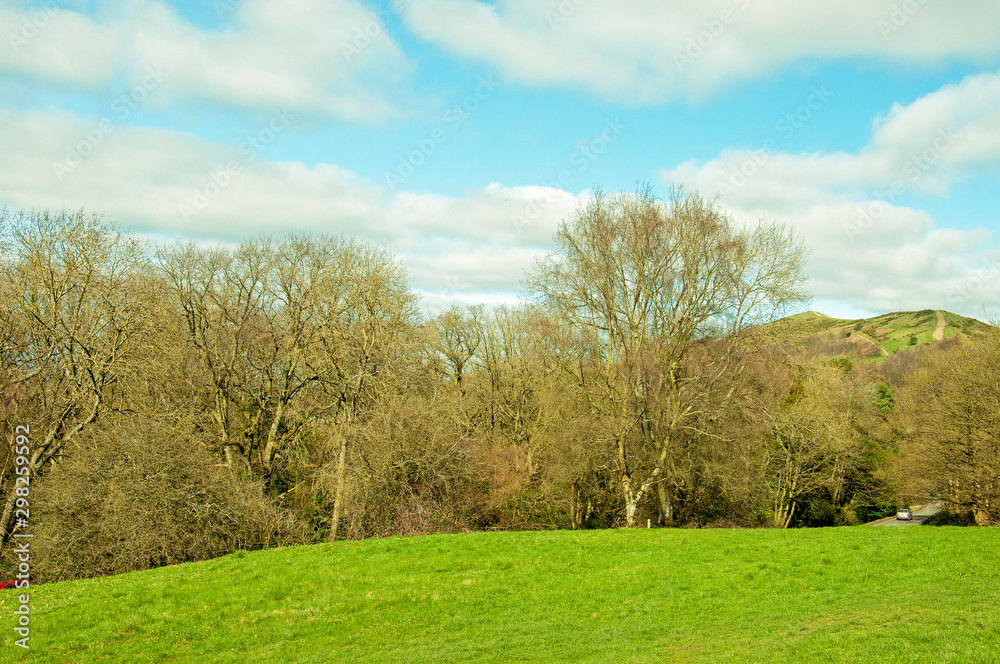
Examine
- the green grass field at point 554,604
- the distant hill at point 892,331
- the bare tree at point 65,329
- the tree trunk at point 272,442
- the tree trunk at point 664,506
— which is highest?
A: the distant hill at point 892,331

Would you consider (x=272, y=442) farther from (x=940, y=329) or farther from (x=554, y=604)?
(x=940, y=329)

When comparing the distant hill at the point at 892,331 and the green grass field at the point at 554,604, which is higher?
the distant hill at the point at 892,331

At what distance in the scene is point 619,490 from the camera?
91.9ft

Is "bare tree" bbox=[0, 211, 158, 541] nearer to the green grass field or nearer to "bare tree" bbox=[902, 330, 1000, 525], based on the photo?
the green grass field

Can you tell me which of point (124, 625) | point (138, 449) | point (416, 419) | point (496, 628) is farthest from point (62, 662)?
point (416, 419)

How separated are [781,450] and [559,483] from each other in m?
12.7

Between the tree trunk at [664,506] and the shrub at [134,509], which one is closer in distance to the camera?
the shrub at [134,509]

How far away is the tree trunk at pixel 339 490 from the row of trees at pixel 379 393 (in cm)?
9

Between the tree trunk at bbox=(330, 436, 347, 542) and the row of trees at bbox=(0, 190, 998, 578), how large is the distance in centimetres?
9

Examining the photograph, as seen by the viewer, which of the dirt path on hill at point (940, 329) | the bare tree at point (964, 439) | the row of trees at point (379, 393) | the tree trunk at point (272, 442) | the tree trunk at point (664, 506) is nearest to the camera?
the row of trees at point (379, 393)

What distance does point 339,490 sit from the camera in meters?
23.7

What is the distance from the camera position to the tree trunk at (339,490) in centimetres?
2377

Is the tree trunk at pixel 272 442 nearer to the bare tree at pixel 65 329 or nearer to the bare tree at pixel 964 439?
the bare tree at pixel 65 329

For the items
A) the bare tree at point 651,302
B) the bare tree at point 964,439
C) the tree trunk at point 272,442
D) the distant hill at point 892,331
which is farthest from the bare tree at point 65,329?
the distant hill at point 892,331
